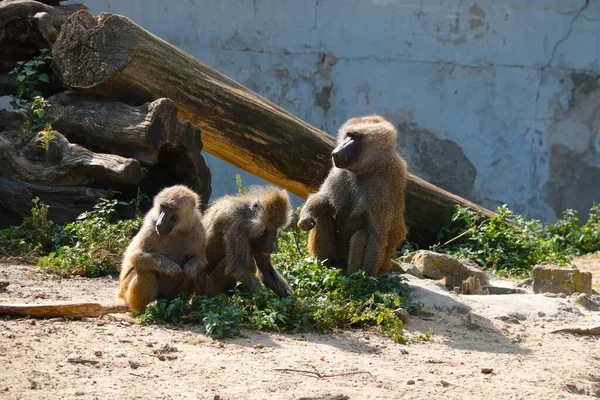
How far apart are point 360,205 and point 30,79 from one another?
3.90 meters

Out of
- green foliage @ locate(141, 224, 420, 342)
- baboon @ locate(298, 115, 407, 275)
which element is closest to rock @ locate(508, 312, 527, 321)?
green foliage @ locate(141, 224, 420, 342)

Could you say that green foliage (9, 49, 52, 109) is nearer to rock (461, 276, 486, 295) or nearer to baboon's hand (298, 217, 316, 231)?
baboon's hand (298, 217, 316, 231)

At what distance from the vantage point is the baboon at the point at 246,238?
560 centimetres

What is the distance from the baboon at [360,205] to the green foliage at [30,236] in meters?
2.41

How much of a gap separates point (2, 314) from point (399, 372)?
2428 mm

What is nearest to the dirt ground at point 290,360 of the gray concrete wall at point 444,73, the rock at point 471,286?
the rock at point 471,286

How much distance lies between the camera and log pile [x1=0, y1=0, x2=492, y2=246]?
7402mm

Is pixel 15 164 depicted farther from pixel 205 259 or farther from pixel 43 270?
pixel 205 259

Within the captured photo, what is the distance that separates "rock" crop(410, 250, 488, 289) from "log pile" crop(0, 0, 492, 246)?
148 cm

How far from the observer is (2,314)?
5004 mm

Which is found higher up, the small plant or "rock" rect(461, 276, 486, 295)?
the small plant

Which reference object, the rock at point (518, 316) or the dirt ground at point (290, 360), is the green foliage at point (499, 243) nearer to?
the rock at point (518, 316)

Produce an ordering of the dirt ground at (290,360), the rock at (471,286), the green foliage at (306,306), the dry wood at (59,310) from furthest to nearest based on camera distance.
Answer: the rock at (471,286) < the green foliage at (306,306) < the dry wood at (59,310) < the dirt ground at (290,360)

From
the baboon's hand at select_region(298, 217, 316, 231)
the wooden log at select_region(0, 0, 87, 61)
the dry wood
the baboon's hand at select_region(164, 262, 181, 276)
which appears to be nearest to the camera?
the dry wood
